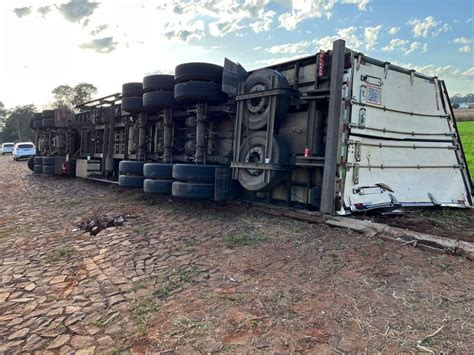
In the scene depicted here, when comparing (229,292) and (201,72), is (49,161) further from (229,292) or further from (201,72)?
(229,292)

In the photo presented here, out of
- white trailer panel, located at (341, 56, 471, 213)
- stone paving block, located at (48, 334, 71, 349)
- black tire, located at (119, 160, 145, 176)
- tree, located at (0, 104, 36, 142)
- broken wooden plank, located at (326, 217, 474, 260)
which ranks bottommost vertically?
stone paving block, located at (48, 334, 71, 349)

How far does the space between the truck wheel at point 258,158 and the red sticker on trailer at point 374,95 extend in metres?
1.55

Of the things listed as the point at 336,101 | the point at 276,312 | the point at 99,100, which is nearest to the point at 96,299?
the point at 276,312

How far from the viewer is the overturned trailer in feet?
16.0

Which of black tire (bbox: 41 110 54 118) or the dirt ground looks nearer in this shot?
the dirt ground

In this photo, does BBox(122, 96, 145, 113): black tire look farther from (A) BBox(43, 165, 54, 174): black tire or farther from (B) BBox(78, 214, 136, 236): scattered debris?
(A) BBox(43, 165, 54, 174): black tire

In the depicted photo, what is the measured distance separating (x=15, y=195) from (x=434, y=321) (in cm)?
989

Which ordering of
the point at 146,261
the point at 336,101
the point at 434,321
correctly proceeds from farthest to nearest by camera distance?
the point at 336,101
the point at 146,261
the point at 434,321

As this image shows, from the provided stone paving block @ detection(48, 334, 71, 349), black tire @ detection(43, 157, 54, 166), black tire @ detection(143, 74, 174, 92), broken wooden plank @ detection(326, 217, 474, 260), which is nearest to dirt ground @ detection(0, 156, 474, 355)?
stone paving block @ detection(48, 334, 71, 349)

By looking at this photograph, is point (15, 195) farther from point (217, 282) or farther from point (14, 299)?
point (217, 282)

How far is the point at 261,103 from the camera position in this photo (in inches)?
211

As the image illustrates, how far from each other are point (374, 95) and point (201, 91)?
3031 mm

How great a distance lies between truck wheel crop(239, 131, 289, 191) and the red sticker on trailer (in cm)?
155

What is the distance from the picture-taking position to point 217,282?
301 centimetres
